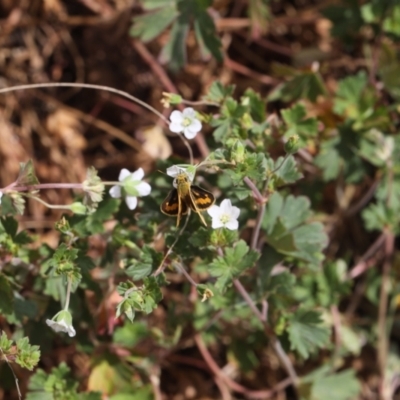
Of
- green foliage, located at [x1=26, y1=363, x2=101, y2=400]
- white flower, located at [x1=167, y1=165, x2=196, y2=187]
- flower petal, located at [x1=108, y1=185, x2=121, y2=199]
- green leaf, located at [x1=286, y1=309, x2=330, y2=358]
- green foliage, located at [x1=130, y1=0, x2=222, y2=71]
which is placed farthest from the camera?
green foliage, located at [x1=130, y1=0, x2=222, y2=71]

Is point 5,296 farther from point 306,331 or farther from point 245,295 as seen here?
point 306,331

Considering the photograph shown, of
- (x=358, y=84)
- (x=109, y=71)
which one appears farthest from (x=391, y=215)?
(x=109, y=71)

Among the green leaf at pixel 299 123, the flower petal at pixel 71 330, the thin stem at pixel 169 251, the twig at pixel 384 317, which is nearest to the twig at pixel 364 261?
the twig at pixel 384 317

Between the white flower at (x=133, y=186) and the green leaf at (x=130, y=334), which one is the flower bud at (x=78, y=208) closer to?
the white flower at (x=133, y=186)

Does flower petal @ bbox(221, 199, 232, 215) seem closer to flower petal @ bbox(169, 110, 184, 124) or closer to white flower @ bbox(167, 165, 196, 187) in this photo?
white flower @ bbox(167, 165, 196, 187)

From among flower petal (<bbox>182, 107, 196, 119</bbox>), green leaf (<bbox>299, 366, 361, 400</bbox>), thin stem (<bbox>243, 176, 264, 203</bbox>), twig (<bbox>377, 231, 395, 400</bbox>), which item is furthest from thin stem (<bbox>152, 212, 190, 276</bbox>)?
twig (<bbox>377, 231, 395, 400</bbox>)

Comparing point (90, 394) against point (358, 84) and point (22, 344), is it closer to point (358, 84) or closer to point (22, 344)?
point (22, 344)
